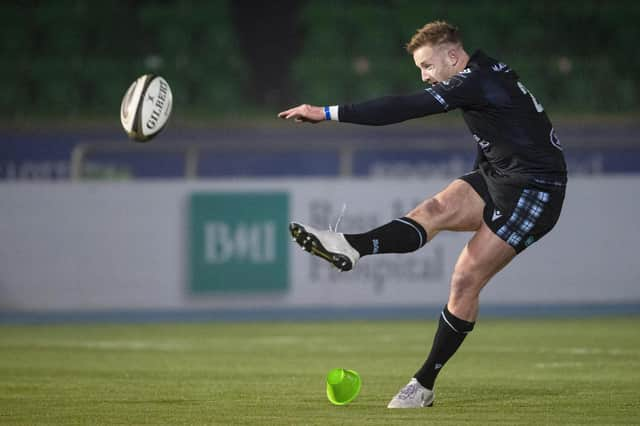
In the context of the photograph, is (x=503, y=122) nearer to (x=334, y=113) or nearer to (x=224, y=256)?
(x=334, y=113)

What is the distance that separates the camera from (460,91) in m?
6.45

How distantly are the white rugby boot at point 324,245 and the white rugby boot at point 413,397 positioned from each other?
82cm

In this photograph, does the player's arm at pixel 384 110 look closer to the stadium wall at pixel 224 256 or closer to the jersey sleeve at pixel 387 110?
the jersey sleeve at pixel 387 110

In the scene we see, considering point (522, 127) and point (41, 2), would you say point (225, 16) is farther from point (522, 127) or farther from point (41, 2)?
point (522, 127)

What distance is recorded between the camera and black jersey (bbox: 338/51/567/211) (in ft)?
21.2

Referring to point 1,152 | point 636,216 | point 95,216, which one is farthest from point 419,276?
point 1,152

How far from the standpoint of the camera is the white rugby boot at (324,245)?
20.3 feet

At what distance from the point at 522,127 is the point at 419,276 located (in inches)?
303

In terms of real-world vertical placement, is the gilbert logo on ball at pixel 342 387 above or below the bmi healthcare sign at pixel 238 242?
below

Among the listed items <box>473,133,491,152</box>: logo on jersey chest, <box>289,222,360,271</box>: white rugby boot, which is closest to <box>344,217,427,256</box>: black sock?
<box>289,222,360,271</box>: white rugby boot

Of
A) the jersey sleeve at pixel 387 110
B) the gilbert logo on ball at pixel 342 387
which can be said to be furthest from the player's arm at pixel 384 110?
the gilbert logo on ball at pixel 342 387

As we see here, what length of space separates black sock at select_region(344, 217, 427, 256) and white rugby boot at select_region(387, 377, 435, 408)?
76 cm

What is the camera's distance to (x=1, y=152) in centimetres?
1575

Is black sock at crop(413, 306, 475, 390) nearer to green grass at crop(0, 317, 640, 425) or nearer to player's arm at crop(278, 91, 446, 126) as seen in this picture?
green grass at crop(0, 317, 640, 425)
